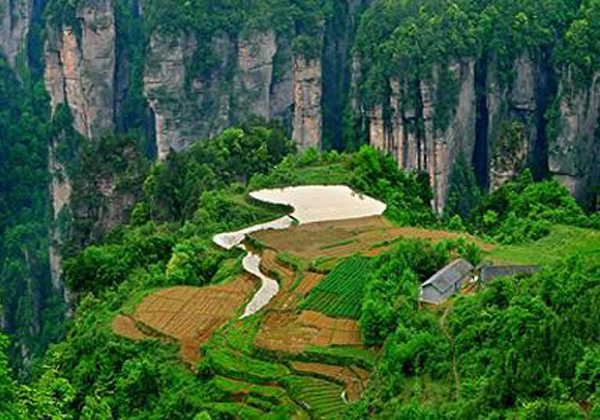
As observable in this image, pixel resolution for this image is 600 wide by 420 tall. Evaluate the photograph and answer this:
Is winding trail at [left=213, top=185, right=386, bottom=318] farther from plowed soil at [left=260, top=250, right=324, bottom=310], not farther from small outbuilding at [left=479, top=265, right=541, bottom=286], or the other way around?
small outbuilding at [left=479, top=265, right=541, bottom=286]

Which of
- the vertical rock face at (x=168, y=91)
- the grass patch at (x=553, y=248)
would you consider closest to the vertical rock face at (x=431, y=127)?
the vertical rock face at (x=168, y=91)

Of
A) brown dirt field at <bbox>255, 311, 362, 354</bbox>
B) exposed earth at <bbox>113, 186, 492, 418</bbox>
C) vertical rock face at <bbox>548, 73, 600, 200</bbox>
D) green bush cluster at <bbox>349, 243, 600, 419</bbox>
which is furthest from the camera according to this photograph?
vertical rock face at <bbox>548, 73, 600, 200</bbox>

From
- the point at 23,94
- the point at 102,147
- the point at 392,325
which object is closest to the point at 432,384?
the point at 392,325

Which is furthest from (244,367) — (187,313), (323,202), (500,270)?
(323,202)

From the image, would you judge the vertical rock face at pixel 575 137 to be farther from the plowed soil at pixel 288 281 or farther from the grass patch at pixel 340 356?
the grass patch at pixel 340 356

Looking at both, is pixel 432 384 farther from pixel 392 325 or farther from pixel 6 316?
pixel 6 316

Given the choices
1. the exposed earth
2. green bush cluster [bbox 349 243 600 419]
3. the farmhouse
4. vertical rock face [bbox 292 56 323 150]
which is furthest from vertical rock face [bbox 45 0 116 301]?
green bush cluster [bbox 349 243 600 419]

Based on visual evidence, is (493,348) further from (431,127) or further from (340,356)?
(431,127)
